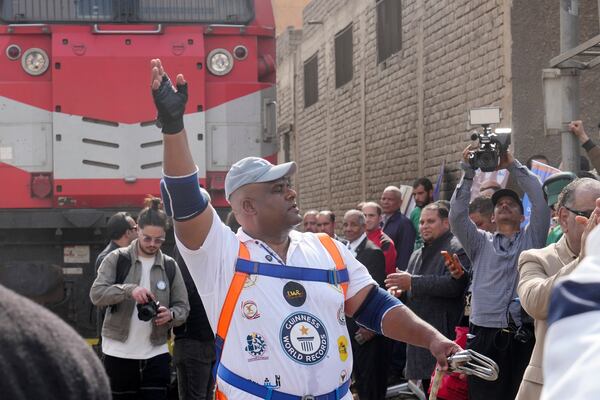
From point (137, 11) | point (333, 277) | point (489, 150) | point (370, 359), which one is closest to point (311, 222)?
point (370, 359)

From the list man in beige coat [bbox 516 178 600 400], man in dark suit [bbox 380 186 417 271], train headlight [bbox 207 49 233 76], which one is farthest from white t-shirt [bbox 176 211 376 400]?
man in dark suit [bbox 380 186 417 271]

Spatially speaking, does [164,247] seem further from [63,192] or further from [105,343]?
[105,343]

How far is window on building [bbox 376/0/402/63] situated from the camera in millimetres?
18719

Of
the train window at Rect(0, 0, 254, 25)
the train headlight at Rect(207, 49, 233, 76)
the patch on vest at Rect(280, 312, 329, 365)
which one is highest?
the train window at Rect(0, 0, 254, 25)

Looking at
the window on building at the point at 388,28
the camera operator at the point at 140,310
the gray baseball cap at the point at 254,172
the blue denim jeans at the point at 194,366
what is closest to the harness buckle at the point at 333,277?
the gray baseball cap at the point at 254,172

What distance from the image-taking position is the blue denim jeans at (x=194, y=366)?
26.1ft

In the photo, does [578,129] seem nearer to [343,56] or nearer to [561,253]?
[561,253]

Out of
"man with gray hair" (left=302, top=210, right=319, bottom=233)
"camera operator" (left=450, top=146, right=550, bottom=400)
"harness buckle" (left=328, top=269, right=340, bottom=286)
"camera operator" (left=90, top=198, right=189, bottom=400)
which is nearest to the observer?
"harness buckle" (left=328, top=269, right=340, bottom=286)

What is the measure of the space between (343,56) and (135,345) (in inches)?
642

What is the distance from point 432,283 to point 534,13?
6.14 meters

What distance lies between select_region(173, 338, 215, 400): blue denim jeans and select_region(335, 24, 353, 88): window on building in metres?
14.9

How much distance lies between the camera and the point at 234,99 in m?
10.6

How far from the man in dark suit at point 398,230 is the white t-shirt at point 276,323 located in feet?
23.2

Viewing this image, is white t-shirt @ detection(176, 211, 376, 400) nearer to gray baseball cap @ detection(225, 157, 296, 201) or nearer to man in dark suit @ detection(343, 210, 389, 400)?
gray baseball cap @ detection(225, 157, 296, 201)
